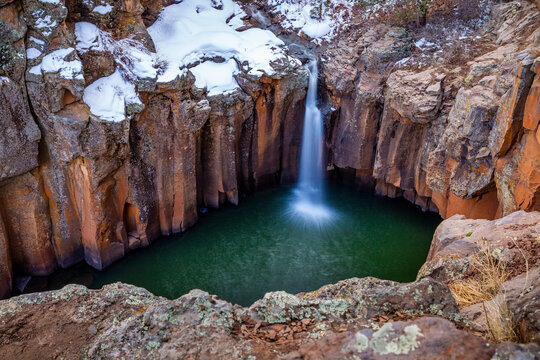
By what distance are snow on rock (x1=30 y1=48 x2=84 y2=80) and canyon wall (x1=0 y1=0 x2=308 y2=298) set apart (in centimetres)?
2

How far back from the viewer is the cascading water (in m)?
13.5

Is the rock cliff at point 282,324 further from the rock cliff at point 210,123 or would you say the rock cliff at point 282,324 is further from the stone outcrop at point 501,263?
the rock cliff at point 210,123

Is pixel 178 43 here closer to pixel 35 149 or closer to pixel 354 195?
pixel 35 149

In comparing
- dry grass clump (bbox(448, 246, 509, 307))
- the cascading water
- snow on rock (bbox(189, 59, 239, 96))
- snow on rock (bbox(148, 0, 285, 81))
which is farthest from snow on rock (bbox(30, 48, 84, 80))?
dry grass clump (bbox(448, 246, 509, 307))

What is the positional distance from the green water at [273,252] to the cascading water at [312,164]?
20.4 inches

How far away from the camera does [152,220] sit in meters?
11.1

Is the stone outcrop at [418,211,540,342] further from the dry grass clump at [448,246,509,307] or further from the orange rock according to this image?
the orange rock

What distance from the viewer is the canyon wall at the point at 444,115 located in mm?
7645

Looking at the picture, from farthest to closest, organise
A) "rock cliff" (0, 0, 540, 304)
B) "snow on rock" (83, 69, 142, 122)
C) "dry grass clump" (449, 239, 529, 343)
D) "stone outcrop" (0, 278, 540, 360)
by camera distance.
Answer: "snow on rock" (83, 69, 142, 122)
"rock cliff" (0, 0, 540, 304)
"dry grass clump" (449, 239, 529, 343)
"stone outcrop" (0, 278, 540, 360)

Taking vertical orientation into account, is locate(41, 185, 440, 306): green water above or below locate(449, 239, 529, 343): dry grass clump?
below

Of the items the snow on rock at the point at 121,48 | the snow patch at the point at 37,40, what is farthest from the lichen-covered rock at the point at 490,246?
the snow patch at the point at 37,40

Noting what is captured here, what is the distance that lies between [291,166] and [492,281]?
37.5 feet

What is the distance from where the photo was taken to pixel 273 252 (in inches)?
439

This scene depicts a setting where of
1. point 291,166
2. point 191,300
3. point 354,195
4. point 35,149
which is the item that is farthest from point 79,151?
point 354,195
